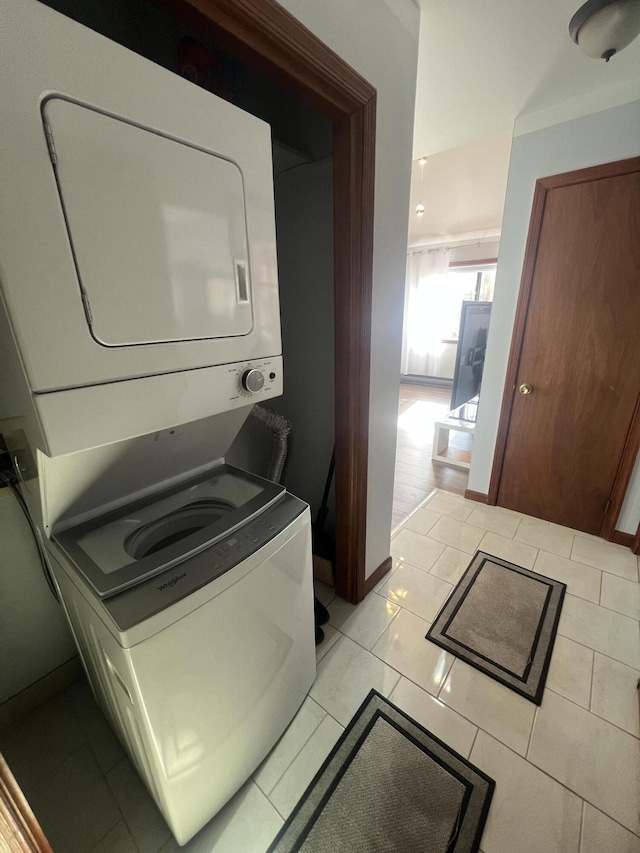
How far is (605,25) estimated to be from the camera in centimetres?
106

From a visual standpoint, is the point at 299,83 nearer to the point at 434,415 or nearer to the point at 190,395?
the point at 190,395

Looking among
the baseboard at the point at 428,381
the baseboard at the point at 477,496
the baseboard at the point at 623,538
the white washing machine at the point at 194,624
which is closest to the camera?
the white washing machine at the point at 194,624

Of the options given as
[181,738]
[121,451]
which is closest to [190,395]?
[121,451]

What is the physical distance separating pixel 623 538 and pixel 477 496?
0.86 meters

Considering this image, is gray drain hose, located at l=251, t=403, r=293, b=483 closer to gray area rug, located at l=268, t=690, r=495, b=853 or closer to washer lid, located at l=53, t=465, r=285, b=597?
washer lid, located at l=53, t=465, r=285, b=597

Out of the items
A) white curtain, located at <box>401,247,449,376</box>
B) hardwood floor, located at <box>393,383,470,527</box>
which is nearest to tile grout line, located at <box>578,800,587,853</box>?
hardwood floor, located at <box>393,383,470,527</box>

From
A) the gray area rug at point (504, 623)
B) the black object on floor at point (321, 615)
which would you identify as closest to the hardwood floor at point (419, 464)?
the gray area rug at point (504, 623)

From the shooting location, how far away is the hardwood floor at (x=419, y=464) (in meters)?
2.75

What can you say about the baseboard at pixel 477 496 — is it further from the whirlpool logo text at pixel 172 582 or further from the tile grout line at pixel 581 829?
the whirlpool logo text at pixel 172 582

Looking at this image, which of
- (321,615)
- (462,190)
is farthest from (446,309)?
(321,615)

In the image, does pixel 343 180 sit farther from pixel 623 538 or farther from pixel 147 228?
pixel 623 538

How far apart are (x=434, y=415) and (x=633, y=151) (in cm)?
323

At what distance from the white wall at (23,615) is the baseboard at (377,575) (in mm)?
1338

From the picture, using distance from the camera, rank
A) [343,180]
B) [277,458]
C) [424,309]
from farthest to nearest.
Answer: [424,309]
[277,458]
[343,180]
